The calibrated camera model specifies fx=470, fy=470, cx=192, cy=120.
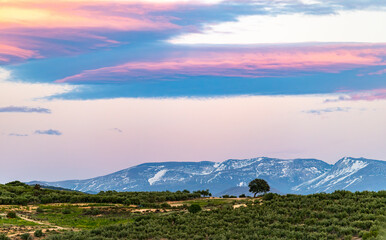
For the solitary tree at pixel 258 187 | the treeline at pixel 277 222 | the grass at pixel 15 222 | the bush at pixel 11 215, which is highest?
the solitary tree at pixel 258 187

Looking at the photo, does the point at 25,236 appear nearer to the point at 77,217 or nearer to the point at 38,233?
the point at 38,233

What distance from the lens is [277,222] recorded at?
4750cm

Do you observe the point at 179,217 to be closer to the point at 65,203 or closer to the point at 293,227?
the point at 293,227

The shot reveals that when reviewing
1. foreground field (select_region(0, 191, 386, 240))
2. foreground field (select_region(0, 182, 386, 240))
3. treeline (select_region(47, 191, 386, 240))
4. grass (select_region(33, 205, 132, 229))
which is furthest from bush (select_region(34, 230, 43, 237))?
grass (select_region(33, 205, 132, 229))

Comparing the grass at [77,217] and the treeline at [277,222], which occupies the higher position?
the grass at [77,217]

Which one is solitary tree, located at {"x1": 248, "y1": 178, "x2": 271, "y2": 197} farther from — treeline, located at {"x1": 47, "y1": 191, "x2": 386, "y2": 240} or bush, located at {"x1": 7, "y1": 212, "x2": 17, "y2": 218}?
bush, located at {"x1": 7, "y1": 212, "x2": 17, "y2": 218}

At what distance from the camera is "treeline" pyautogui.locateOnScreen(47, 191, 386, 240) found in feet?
142

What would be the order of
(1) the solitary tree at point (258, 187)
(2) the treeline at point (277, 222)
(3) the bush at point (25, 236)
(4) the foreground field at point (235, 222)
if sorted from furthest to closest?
(1) the solitary tree at point (258, 187) → (3) the bush at point (25, 236) → (4) the foreground field at point (235, 222) → (2) the treeline at point (277, 222)

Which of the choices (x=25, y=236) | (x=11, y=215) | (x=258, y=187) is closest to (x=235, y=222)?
(x=25, y=236)

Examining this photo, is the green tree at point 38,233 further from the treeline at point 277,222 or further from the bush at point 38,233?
the treeline at point 277,222

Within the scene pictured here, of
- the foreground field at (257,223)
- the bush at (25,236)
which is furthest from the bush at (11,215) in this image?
the bush at (25,236)

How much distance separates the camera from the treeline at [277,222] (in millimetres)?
43156

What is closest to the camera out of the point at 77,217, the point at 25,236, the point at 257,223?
the point at 25,236

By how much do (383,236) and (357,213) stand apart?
9.38 m
